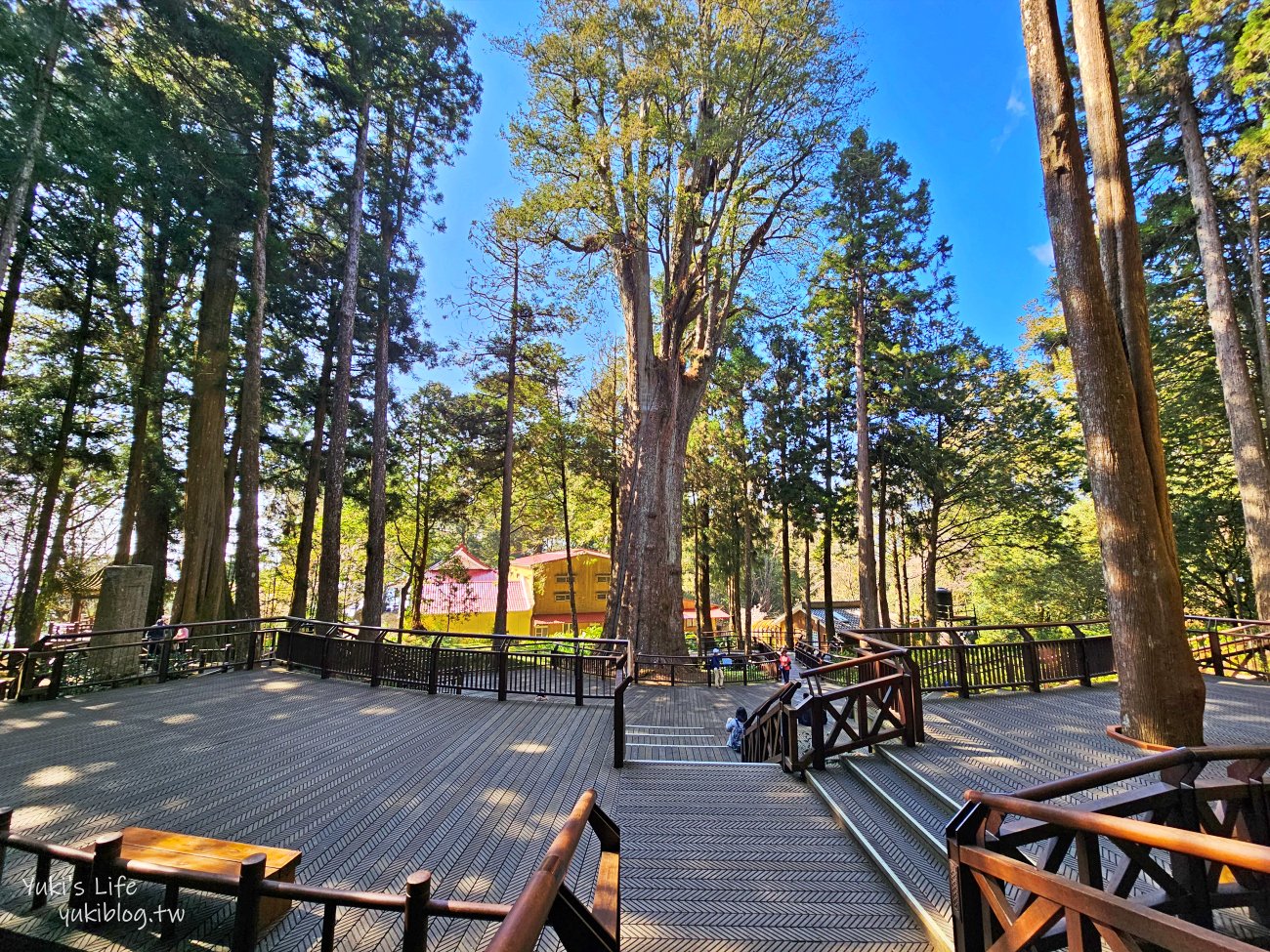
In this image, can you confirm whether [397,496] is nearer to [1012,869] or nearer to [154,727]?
[154,727]

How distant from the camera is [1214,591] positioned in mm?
15570

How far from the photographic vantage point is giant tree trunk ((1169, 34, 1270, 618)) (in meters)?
10.4

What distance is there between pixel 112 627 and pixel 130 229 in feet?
36.1

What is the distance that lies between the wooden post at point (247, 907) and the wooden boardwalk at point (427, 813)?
0.67 meters

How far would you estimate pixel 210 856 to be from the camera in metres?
2.85

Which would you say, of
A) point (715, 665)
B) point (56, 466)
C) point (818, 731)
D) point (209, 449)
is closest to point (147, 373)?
point (56, 466)

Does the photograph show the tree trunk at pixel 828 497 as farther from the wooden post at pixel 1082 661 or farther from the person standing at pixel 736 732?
the person standing at pixel 736 732

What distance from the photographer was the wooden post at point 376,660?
9367 mm

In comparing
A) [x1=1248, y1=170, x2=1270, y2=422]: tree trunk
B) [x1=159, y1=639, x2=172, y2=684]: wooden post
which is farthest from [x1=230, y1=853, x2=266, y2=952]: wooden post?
[x1=1248, y1=170, x2=1270, y2=422]: tree trunk

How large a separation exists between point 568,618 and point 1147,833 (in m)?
33.0

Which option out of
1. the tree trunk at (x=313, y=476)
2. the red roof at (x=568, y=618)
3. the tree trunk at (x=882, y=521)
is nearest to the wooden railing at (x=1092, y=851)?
the tree trunk at (x=882, y=521)

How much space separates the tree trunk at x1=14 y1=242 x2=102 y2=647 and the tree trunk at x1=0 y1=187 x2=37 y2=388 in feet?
3.65

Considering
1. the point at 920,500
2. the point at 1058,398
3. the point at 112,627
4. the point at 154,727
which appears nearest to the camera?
the point at 154,727

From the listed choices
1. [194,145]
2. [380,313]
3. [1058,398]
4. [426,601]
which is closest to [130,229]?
[194,145]
